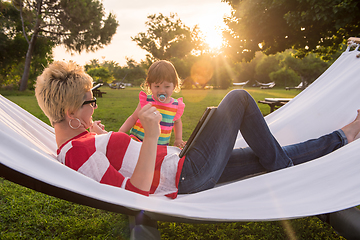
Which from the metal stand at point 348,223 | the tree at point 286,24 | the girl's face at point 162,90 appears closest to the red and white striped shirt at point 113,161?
the girl's face at point 162,90

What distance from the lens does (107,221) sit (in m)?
2.01

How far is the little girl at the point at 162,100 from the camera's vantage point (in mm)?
2109

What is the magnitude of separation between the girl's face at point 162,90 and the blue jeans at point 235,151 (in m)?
0.71

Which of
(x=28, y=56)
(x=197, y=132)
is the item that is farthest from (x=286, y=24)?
(x=28, y=56)

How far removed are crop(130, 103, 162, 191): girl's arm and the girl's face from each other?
1.09 m

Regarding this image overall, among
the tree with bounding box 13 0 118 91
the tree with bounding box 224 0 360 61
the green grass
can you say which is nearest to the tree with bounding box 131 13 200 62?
the tree with bounding box 13 0 118 91

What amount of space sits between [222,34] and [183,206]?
9.48 metres

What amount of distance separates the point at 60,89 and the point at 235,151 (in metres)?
1.23

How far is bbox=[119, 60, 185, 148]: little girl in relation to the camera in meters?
2.11

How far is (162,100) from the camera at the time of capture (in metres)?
2.18

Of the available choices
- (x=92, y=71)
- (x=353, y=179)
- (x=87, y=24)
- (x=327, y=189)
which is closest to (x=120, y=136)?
(x=327, y=189)

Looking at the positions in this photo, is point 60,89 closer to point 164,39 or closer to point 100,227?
point 100,227

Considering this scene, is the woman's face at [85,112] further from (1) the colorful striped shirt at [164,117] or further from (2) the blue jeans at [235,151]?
(1) the colorful striped shirt at [164,117]

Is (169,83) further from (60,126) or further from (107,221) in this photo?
(107,221)
